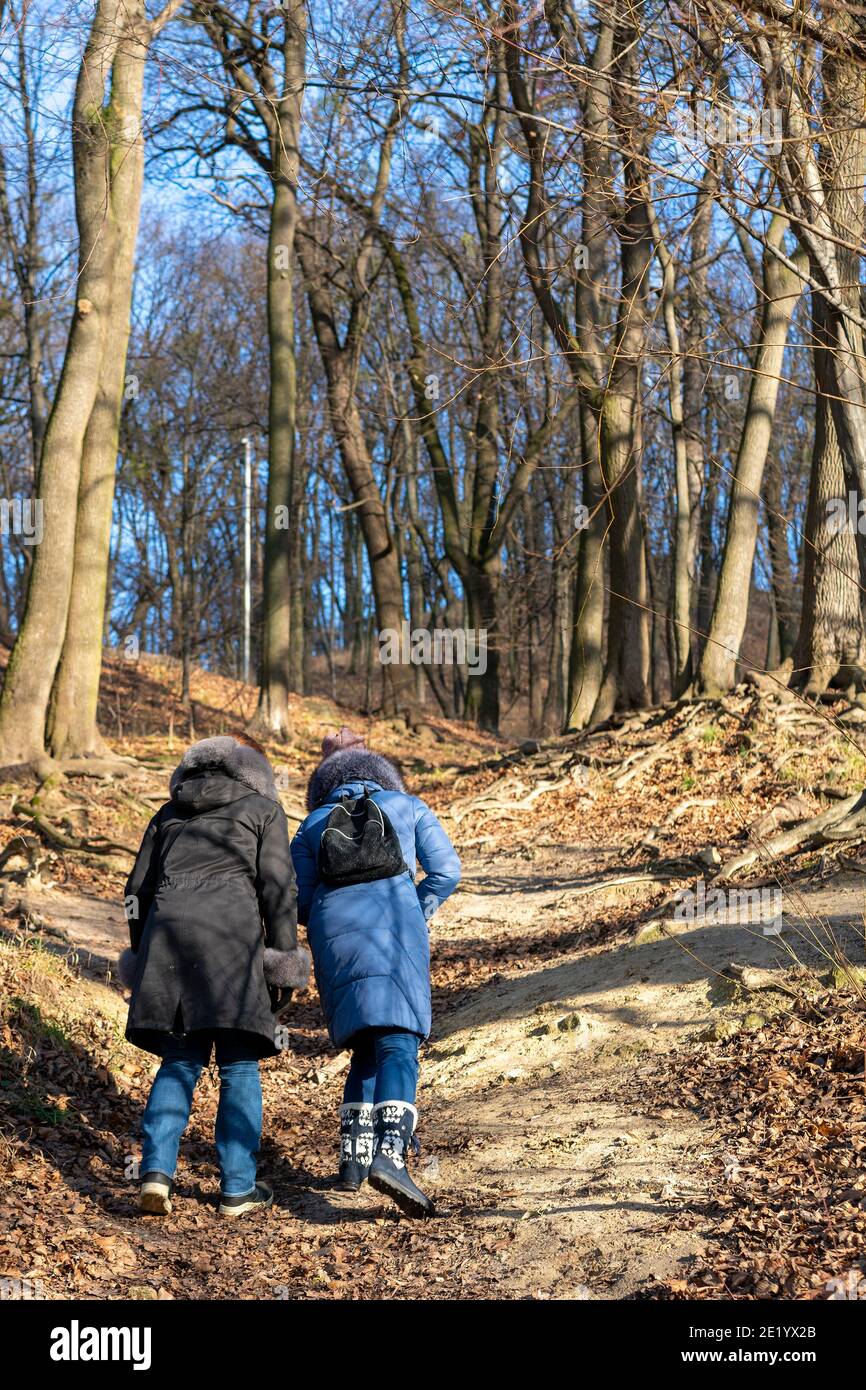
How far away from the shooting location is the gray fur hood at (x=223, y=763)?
15.8ft

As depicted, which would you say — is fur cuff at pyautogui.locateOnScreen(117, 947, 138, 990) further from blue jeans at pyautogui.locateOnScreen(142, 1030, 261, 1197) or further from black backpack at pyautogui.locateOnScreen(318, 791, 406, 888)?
black backpack at pyautogui.locateOnScreen(318, 791, 406, 888)

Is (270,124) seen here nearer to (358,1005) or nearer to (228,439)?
(228,439)

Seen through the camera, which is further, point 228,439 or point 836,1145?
point 228,439

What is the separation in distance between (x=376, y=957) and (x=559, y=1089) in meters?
1.44

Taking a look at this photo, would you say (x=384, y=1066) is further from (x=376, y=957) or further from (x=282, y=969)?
(x=282, y=969)

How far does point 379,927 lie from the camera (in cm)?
479

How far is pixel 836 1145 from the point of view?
4387 millimetres

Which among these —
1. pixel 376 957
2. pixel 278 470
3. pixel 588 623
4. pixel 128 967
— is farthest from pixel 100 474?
pixel 376 957

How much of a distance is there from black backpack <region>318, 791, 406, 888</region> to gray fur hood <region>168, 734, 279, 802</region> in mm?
304

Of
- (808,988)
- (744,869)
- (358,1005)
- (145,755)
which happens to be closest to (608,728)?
(145,755)

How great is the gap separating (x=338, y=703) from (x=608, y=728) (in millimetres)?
9915

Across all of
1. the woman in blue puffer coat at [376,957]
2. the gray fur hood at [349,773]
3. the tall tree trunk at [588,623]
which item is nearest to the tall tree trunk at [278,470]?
the tall tree trunk at [588,623]
